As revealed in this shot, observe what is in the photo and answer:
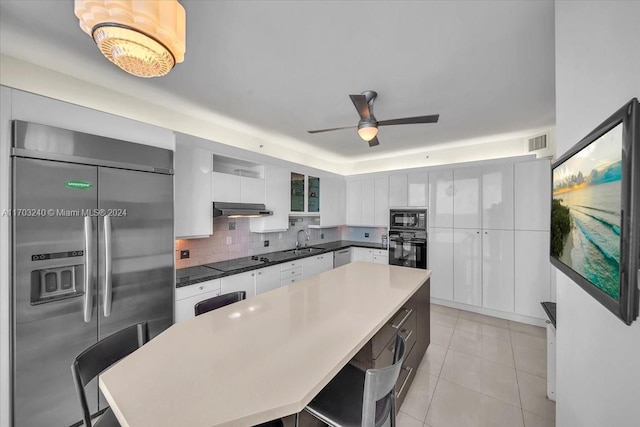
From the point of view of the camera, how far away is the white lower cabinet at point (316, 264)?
13.0 feet

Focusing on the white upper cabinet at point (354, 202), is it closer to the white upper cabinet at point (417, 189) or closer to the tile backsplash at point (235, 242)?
the tile backsplash at point (235, 242)

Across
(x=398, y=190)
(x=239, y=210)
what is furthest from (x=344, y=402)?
(x=398, y=190)

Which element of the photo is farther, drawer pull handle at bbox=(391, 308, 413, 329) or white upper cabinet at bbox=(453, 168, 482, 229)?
white upper cabinet at bbox=(453, 168, 482, 229)

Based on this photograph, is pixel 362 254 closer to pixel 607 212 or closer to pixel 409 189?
pixel 409 189

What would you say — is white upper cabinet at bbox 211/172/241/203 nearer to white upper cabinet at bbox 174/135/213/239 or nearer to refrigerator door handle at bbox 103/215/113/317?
white upper cabinet at bbox 174/135/213/239

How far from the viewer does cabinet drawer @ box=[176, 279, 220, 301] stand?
2397mm

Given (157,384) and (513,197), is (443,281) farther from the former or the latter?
(157,384)

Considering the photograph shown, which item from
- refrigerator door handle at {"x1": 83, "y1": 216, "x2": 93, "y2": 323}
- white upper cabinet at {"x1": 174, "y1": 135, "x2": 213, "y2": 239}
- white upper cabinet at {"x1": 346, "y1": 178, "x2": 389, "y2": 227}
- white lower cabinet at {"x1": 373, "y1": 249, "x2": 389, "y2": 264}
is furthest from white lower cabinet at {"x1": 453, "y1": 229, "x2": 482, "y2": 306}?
refrigerator door handle at {"x1": 83, "y1": 216, "x2": 93, "y2": 323}

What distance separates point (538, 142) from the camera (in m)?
3.43

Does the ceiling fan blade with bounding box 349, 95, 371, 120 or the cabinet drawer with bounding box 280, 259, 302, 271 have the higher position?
the ceiling fan blade with bounding box 349, 95, 371, 120

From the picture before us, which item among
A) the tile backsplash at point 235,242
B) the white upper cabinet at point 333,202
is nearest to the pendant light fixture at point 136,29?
the tile backsplash at point 235,242

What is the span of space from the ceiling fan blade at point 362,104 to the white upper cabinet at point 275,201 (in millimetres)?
1840

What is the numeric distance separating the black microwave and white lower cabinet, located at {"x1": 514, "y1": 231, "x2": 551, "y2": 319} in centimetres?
129

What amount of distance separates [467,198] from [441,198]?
0.37 meters
